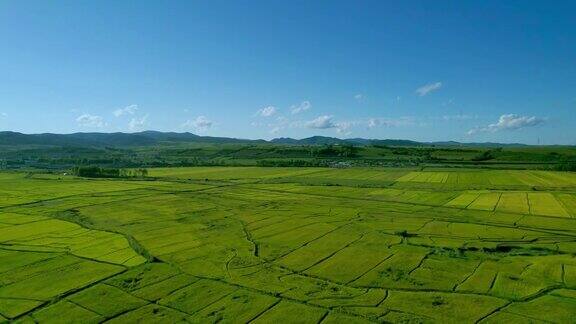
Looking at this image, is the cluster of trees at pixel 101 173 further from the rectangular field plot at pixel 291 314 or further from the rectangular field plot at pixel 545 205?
the rectangular field plot at pixel 291 314

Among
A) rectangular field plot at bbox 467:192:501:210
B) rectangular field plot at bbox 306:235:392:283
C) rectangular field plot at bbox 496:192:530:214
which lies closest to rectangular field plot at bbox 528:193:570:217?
rectangular field plot at bbox 496:192:530:214

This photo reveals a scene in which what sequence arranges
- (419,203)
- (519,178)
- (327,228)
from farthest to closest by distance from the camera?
(519,178) → (419,203) → (327,228)

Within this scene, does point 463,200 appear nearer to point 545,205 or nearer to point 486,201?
point 486,201

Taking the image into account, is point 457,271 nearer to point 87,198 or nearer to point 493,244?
point 493,244

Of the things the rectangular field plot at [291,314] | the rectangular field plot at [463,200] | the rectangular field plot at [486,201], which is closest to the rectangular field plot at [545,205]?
the rectangular field plot at [486,201]

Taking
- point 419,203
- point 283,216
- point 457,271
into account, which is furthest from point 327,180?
point 457,271

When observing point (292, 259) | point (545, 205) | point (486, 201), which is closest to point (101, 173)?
point (486, 201)

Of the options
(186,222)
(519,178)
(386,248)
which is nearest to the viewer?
(386,248)

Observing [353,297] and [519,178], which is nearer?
[353,297]
